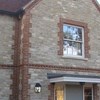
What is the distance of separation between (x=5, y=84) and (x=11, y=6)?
14.4ft

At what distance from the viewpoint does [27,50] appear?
553 inches

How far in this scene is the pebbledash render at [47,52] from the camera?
46.0 ft

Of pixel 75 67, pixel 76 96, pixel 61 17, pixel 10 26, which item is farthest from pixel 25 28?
pixel 76 96

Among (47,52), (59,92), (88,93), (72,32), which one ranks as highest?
(72,32)

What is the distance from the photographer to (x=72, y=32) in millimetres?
15953

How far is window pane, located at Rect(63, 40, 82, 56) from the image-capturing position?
1559cm

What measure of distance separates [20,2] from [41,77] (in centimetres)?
483

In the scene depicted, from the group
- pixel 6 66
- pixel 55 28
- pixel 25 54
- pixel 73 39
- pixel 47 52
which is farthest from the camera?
pixel 73 39

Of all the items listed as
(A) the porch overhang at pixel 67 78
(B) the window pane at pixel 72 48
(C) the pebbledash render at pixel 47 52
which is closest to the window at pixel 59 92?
(C) the pebbledash render at pixel 47 52

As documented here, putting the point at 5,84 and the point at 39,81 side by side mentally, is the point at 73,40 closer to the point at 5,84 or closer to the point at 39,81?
the point at 39,81

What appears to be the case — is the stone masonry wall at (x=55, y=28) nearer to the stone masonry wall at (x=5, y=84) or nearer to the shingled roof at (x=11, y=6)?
the shingled roof at (x=11, y=6)

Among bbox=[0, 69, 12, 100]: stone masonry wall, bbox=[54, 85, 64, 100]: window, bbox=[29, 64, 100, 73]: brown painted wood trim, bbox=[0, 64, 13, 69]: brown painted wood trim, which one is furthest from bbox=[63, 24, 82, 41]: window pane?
bbox=[0, 69, 12, 100]: stone masonry wall

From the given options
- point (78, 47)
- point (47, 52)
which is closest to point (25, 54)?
point (47, 52)

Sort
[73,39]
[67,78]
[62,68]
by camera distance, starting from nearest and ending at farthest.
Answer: [67,78] → [62,68] → [73,39]
